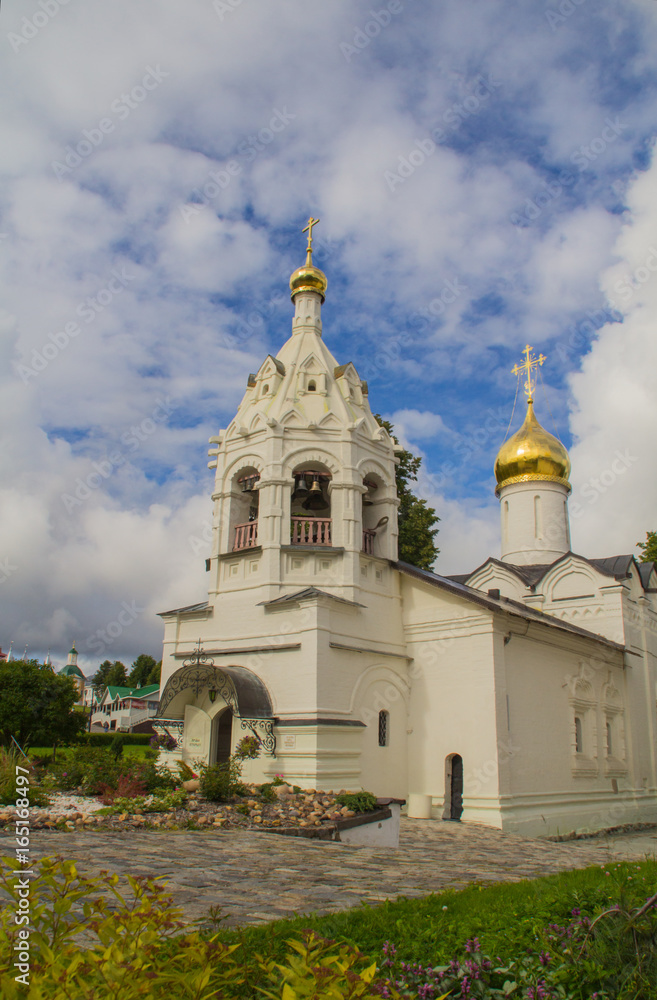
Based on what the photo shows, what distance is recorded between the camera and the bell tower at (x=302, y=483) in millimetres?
14039

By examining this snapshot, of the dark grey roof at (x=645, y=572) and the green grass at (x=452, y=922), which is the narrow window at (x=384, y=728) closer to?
the green grass at (x=452, y=922)

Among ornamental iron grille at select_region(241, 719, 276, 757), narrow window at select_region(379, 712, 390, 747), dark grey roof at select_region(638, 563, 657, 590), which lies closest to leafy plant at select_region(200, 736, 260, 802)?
ornamental iron grille at select_region(241, 719, 276, 757)

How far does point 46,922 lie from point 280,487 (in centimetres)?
1179

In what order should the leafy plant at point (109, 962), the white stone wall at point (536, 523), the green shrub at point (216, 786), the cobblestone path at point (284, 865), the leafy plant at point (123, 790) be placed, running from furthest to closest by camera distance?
the white stone wall at point (536, 523), the green shrub at point (216, 786), the leafy plant at point (123, 790), the cobblestone path at point (284, 865), the leafy plant at point (109, 962)

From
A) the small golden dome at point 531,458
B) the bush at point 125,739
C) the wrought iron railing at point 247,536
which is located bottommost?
the bush at point 125,739

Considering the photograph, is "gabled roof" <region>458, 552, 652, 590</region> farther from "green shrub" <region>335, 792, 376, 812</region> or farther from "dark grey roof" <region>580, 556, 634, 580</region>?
"green shrub" <region>335, 792, 376, 812</region>

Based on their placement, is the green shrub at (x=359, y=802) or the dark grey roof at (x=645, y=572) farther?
the dark grey roof at (x=645, y=572)

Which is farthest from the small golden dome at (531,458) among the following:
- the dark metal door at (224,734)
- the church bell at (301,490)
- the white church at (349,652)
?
the dark metal door at (224,734)

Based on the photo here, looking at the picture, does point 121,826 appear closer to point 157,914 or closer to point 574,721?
point 157,914

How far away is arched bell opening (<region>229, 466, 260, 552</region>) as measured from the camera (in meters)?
14.7

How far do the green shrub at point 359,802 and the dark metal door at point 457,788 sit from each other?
11.9 feet

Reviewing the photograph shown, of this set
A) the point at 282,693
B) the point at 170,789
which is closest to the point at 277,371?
the point at 282,693

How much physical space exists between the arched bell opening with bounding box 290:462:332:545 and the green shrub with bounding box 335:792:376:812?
5157mm

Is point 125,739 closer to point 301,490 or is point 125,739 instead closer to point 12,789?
point 301,490
